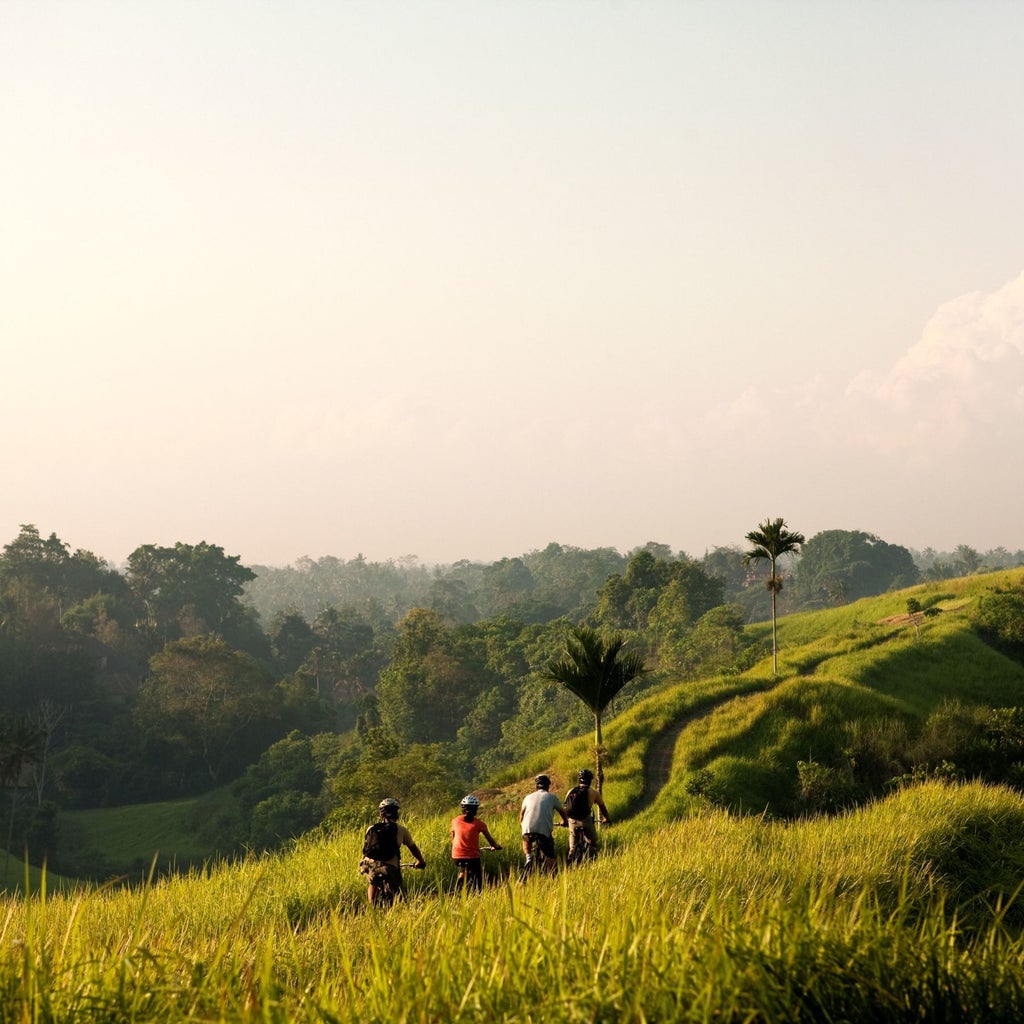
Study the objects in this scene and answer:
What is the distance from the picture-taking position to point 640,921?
610cm

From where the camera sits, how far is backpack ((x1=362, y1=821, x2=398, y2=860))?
38.5ft

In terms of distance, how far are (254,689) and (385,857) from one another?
74626mm

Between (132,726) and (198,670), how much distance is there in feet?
21.7

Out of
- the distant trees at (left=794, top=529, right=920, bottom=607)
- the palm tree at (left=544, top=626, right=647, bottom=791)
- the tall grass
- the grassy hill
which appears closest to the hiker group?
the grassy hill

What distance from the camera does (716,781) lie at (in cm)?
2550

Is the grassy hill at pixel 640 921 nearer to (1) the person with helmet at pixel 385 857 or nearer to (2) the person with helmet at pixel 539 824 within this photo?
(1) the person with helmet at pixel 385 857

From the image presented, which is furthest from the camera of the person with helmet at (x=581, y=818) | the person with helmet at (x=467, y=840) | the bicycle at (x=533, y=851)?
the person with helmet at (x=581, y=818)

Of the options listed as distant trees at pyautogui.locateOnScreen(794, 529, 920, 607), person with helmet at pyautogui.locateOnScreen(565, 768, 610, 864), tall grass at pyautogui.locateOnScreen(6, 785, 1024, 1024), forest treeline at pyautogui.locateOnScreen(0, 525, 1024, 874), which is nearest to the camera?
tall grass at pyautogui.locateOnScreen(6, 785, 1024, 1024)

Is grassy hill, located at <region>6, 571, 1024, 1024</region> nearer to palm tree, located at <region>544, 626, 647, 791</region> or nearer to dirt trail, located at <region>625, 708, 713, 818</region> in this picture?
dirt trail, located at <region>625, 708, 713, 818</region>

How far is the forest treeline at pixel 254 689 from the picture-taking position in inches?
2463

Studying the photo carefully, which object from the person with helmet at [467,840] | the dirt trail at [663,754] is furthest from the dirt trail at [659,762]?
the person with helmet at [467,840]

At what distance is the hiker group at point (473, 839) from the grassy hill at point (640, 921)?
0.51m

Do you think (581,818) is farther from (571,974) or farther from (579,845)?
(571,974)

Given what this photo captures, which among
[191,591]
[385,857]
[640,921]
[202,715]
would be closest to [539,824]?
[385,857]
